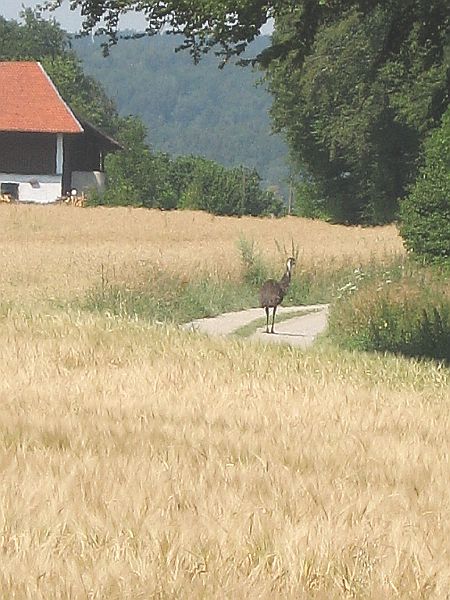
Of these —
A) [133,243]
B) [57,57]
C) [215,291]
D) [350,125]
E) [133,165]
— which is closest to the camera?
[215,291]

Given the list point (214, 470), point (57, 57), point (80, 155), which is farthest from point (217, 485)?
point (57, 57)

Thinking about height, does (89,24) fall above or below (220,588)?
above

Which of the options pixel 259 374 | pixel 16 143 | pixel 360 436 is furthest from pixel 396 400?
pixel 16 143

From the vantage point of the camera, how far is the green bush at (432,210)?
29.7 meters

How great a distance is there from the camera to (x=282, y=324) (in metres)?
25.3

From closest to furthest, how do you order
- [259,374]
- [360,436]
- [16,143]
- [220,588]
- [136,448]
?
[220,588] → [136,448] → [360,436] → [259,374] → [16,143]

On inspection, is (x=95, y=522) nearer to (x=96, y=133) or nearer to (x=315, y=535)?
(x=315, y=535)

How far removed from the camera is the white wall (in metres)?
82.0

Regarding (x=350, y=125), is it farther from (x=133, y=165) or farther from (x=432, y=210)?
(x=432, y=210)

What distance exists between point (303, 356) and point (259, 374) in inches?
82.4

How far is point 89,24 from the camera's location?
13.8 meters

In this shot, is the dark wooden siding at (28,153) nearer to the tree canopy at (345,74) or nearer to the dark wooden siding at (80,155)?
the dark wooden siding at (80,155)

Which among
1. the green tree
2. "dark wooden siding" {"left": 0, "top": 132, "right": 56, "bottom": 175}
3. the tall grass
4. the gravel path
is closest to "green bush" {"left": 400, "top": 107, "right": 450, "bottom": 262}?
the gravel path

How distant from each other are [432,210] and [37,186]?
179 ft
